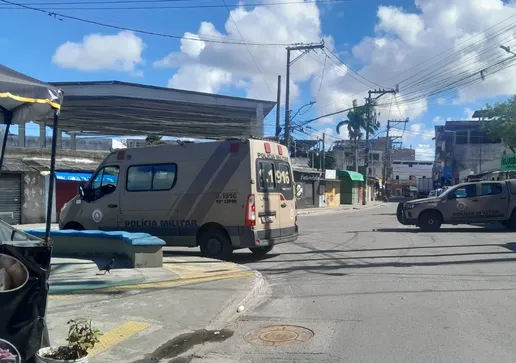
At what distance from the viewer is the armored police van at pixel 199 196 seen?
11.5 meters

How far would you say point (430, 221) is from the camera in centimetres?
1925

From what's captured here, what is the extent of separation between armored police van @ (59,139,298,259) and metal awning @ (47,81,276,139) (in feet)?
72.8

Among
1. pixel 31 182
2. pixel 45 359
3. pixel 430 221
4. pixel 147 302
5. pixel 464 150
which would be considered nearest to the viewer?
pixel 45 359

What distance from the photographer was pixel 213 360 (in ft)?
17.8

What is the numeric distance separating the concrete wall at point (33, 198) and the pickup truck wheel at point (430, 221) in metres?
16.8

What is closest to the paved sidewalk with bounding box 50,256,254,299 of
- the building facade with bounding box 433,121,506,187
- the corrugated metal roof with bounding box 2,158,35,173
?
the corrugated metal roof with bounding box 2,158,35,173

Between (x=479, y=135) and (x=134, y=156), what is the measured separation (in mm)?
66341

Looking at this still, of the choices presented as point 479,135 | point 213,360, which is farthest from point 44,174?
point 479,135

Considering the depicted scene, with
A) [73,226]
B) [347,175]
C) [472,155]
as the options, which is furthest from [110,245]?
[472,155]

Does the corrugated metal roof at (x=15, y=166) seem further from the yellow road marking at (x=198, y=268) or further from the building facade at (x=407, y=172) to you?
the building facade at (x=407, y=172)

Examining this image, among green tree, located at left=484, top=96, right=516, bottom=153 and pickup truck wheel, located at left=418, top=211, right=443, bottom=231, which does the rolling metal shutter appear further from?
green tree, located at left=484, top=96, right=516, bottom=153

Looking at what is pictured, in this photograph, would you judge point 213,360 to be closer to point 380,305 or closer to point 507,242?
point 380,305

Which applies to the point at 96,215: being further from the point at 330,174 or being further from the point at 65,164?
the point at 330,174

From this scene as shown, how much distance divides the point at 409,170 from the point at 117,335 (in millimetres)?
131216
